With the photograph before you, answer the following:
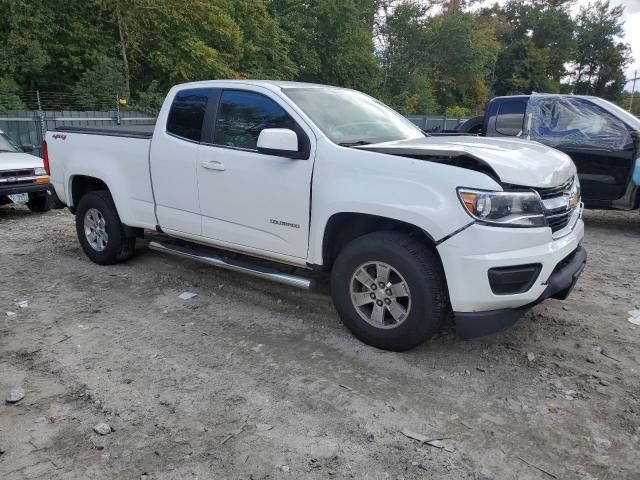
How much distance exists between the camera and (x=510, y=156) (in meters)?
3.41

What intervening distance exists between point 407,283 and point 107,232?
357cm

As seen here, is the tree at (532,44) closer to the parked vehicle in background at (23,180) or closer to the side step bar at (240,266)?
the parked vehicle in background at (23,180)

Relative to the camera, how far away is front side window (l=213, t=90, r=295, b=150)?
409 centimetres

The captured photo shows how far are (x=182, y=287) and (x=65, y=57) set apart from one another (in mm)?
16959

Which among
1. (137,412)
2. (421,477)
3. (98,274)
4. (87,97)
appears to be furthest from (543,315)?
(87,97)

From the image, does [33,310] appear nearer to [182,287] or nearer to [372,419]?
[182,287]

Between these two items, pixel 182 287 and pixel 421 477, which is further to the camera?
pixel 182 287

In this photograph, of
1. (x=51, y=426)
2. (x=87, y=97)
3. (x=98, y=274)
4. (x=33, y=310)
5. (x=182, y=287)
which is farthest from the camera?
(x=87, y=97)

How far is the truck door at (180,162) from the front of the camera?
457 cm

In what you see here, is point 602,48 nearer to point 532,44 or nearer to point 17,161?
point 532,44

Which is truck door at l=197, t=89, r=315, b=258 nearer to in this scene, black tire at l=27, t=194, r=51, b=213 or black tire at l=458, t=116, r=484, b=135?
black tire at l=27, t=194, r=51, b=213

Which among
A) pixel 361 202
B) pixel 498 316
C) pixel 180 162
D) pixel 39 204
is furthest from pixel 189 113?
pixel 39 204

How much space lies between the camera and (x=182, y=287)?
5.04 metres

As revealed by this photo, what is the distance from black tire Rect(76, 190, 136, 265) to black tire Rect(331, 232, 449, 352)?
2.80 m
